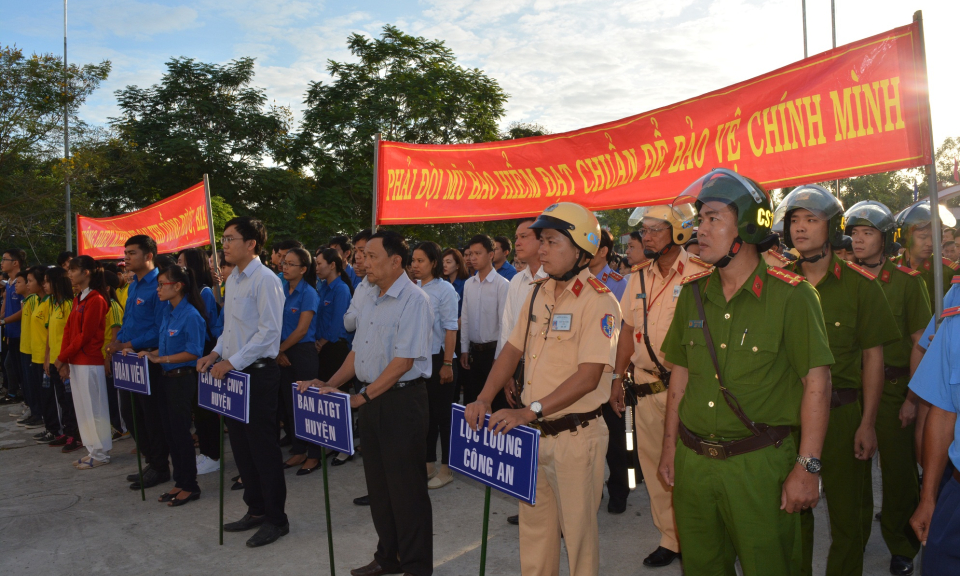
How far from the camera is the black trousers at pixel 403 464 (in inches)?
158

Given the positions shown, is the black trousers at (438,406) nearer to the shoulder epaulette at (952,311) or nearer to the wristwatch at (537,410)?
the wristwatch at (537,410)

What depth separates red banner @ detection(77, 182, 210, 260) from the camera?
8.59 m

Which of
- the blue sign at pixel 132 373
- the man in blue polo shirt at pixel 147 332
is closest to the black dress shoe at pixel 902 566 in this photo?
the blue sign at pixel 132 373

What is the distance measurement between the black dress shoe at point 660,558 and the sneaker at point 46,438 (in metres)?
7.38

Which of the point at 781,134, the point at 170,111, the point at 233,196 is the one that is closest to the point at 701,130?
the point at 781,134

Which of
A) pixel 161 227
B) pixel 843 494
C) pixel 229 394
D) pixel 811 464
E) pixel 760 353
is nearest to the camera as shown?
pixel 811 464

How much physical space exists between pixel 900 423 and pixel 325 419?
3629 mm

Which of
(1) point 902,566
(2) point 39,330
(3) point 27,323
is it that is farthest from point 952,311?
(3) point 27,323

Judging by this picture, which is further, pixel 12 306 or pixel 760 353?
pixel 12 306

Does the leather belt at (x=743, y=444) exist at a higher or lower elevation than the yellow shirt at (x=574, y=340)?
lower

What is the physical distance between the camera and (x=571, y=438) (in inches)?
128

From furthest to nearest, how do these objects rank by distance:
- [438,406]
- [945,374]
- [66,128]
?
[66,128]
[438,406]
[945,374]

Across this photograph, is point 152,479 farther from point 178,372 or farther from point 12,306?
point 12,306

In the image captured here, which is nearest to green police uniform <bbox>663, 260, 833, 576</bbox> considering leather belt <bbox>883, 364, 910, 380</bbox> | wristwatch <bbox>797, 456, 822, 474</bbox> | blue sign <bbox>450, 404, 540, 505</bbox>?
wristwatch <bbox>797, 456, 822, 474</bbox>
